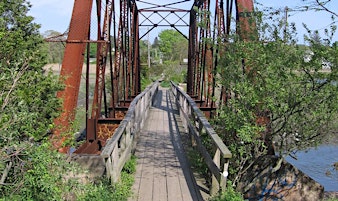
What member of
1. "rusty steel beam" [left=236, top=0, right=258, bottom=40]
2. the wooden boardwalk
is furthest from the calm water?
"rusty steel beam" [left=236, top=0, right=258, bottom=40]

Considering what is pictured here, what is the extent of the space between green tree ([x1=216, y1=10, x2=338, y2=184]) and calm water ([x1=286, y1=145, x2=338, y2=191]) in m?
6.01

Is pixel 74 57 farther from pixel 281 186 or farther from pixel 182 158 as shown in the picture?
pixel 281 186

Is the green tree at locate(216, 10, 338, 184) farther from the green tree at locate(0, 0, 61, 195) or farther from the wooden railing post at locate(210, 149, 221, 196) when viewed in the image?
the green tree at locate(0, 0, 61, 195)

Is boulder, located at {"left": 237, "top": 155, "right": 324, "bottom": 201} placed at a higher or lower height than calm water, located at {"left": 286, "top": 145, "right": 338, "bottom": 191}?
higher

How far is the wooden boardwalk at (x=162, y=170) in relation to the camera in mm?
5159

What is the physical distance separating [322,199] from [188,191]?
2.53 m

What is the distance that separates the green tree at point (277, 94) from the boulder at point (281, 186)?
2.44 ft

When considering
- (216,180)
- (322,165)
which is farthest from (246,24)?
(322,165)

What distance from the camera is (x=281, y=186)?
6586mm

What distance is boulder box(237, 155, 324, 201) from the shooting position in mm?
6430

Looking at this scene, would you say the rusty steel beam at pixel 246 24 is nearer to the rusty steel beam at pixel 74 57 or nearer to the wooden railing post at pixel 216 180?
the wooden railing post at pixel 216 180

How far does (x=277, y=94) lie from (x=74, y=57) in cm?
348

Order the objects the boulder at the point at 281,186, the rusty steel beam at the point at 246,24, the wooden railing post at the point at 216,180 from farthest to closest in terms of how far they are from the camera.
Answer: the boulder at the point at 281,186, the rusty steel beam at the point at 246,24, the wooden railing post at the point at 216,180

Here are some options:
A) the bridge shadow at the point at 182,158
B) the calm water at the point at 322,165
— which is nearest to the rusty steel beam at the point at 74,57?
the bridge shadow at the point at 182,158
